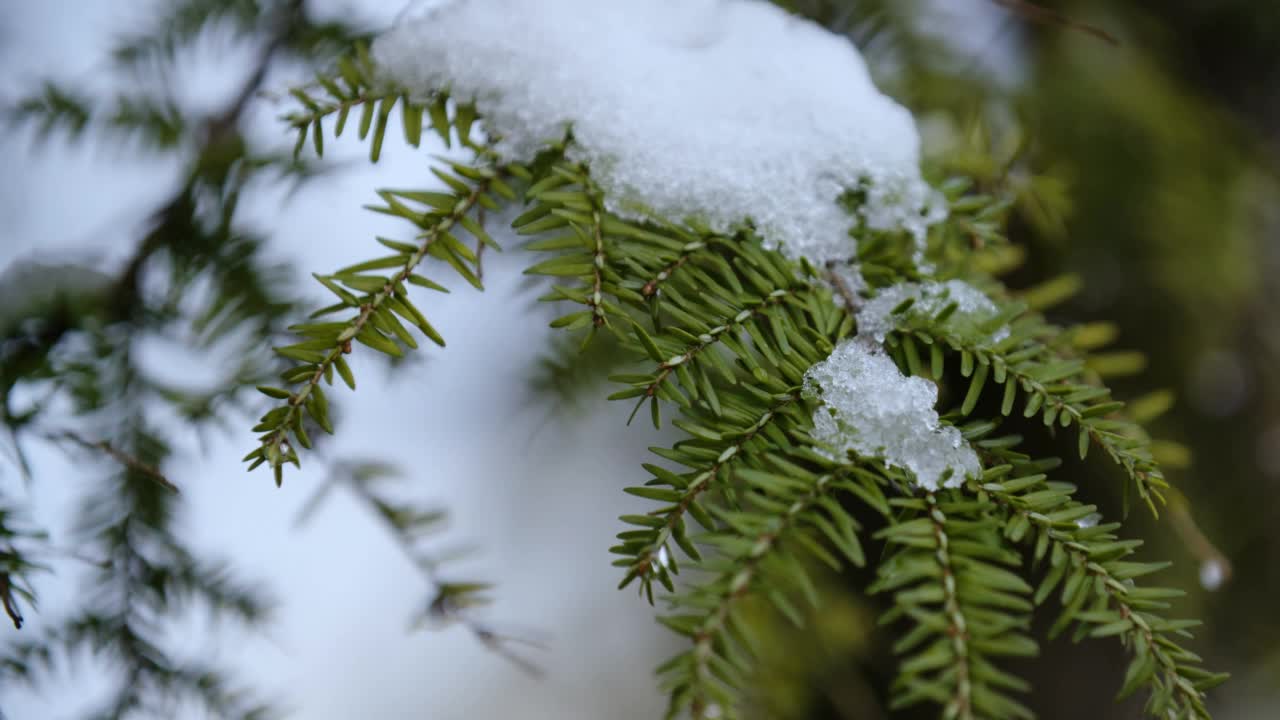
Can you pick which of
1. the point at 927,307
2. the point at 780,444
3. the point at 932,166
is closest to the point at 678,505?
the point at 780,444

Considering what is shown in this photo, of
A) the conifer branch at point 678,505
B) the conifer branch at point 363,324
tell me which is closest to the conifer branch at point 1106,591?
the conifer branch at point 678,505

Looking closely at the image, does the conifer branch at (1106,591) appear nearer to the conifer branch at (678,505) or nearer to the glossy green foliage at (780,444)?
the glossy green foliage at (780,444)

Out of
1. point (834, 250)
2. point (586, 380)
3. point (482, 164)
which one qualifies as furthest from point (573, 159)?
point (586, 380)

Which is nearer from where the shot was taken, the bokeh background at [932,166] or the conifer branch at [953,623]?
the conifer branch at [953,623]

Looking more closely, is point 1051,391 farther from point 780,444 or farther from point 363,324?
point 363,324

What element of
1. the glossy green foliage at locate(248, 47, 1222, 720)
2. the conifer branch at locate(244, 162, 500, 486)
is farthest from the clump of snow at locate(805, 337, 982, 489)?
the conifer branch at locate(244, 162, 500, 486)
